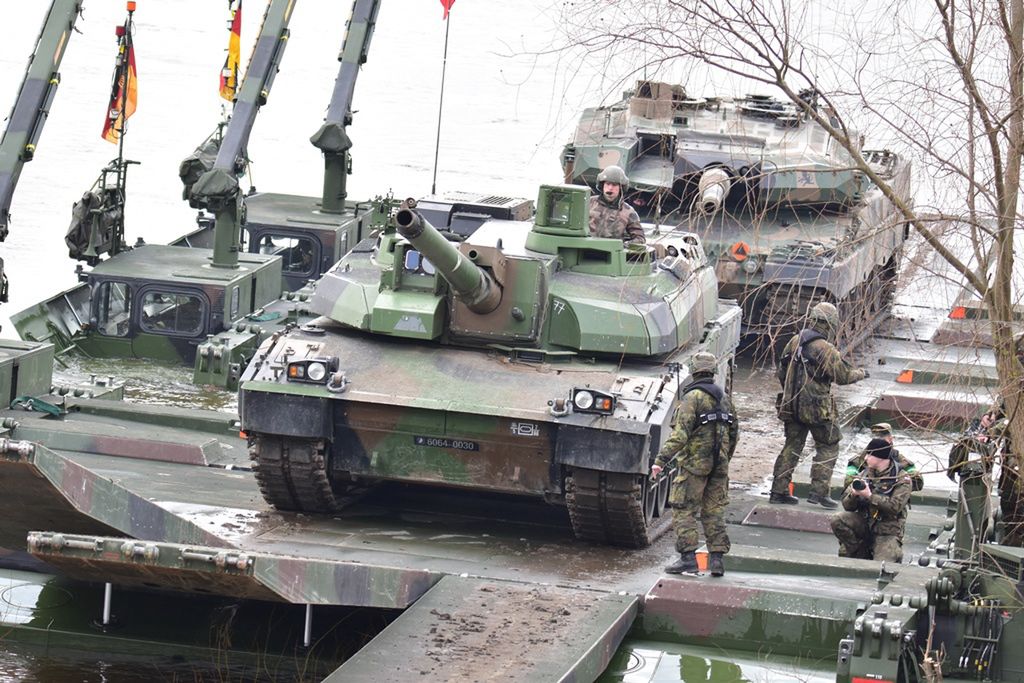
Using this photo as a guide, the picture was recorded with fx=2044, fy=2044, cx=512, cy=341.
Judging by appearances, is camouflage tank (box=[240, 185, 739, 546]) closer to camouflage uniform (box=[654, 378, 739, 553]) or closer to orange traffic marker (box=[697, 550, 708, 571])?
camouflage uniform (box=[654, 378, 739, 553])

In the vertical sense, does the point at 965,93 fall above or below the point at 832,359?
above

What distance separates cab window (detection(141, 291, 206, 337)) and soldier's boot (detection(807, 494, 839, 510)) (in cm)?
749

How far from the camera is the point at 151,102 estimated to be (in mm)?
42500

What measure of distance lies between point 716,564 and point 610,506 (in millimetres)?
898

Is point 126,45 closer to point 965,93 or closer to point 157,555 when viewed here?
point 157,555

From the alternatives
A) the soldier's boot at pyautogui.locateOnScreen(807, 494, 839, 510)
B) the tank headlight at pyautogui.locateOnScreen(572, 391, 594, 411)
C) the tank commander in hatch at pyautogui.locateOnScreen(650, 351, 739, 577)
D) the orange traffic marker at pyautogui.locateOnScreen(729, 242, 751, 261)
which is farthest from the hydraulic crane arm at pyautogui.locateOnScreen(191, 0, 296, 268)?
the tank commander in hatch at pyautogui.locateOnScreen(650, 351, 739, 577)

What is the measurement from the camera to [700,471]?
12680mm

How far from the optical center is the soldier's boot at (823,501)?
50.1 ft

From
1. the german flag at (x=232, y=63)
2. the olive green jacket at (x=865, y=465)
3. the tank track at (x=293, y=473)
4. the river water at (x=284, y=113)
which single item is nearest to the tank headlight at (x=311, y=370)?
the tank track at (x=293, y=473)

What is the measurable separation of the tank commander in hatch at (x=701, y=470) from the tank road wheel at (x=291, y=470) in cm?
232

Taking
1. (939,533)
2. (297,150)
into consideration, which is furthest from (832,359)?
(297,150)

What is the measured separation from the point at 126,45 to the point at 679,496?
10916 mm

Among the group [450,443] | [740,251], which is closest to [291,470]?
[450,443]

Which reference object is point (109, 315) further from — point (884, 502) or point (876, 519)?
point (884, 502)
